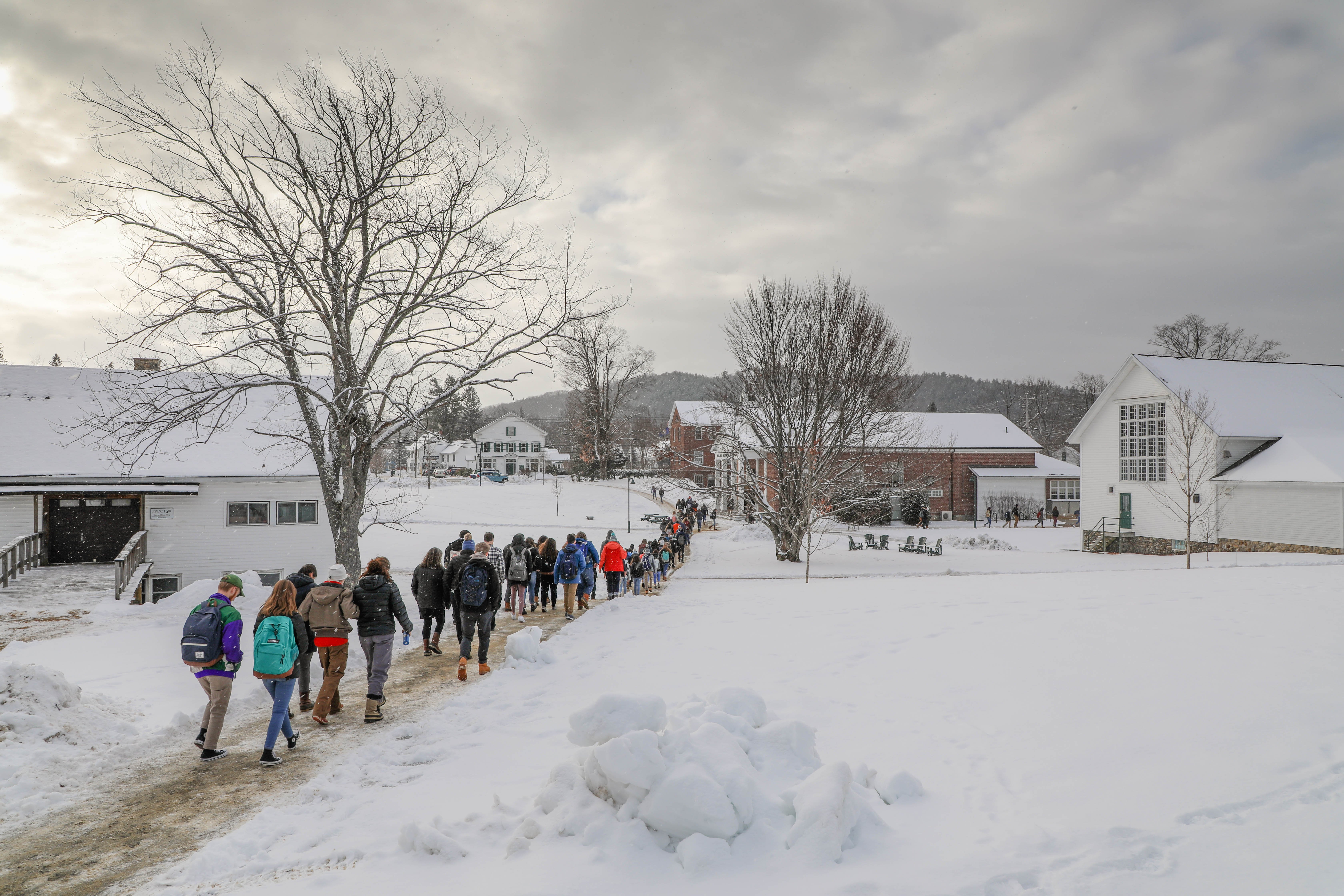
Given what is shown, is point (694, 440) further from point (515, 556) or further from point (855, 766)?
point (855, 766)

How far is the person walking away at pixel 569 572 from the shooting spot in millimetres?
13539

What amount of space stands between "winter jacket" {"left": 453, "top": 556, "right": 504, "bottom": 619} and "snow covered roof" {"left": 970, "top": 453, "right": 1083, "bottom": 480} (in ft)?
143

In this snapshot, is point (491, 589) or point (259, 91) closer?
point (491, 589)

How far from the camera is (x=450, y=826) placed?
463cm

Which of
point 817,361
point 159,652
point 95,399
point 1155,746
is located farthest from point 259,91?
point 817,361

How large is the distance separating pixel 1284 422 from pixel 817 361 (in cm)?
2131

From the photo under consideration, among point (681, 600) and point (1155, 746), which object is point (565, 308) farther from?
point (1155, 746)

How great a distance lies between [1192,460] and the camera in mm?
28734

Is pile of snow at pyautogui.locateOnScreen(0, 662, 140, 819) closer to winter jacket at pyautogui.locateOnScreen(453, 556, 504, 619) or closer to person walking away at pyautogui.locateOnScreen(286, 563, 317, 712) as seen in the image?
person walking away at pyautogui.locateOnScreen(286, 563, 317, 712)

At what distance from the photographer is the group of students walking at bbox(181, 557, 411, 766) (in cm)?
636

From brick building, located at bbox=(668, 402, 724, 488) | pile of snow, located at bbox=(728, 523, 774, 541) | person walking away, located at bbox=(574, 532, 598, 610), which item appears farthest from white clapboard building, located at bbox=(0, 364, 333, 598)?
pile of snow, located at bbox=(728, 523, 774, 541)

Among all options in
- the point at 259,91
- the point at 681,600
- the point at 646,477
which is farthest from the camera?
the point at 646,477

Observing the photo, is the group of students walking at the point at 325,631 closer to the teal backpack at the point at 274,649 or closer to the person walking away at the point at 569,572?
the teal backpack at the point at 274,649

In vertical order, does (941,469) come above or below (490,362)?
below
